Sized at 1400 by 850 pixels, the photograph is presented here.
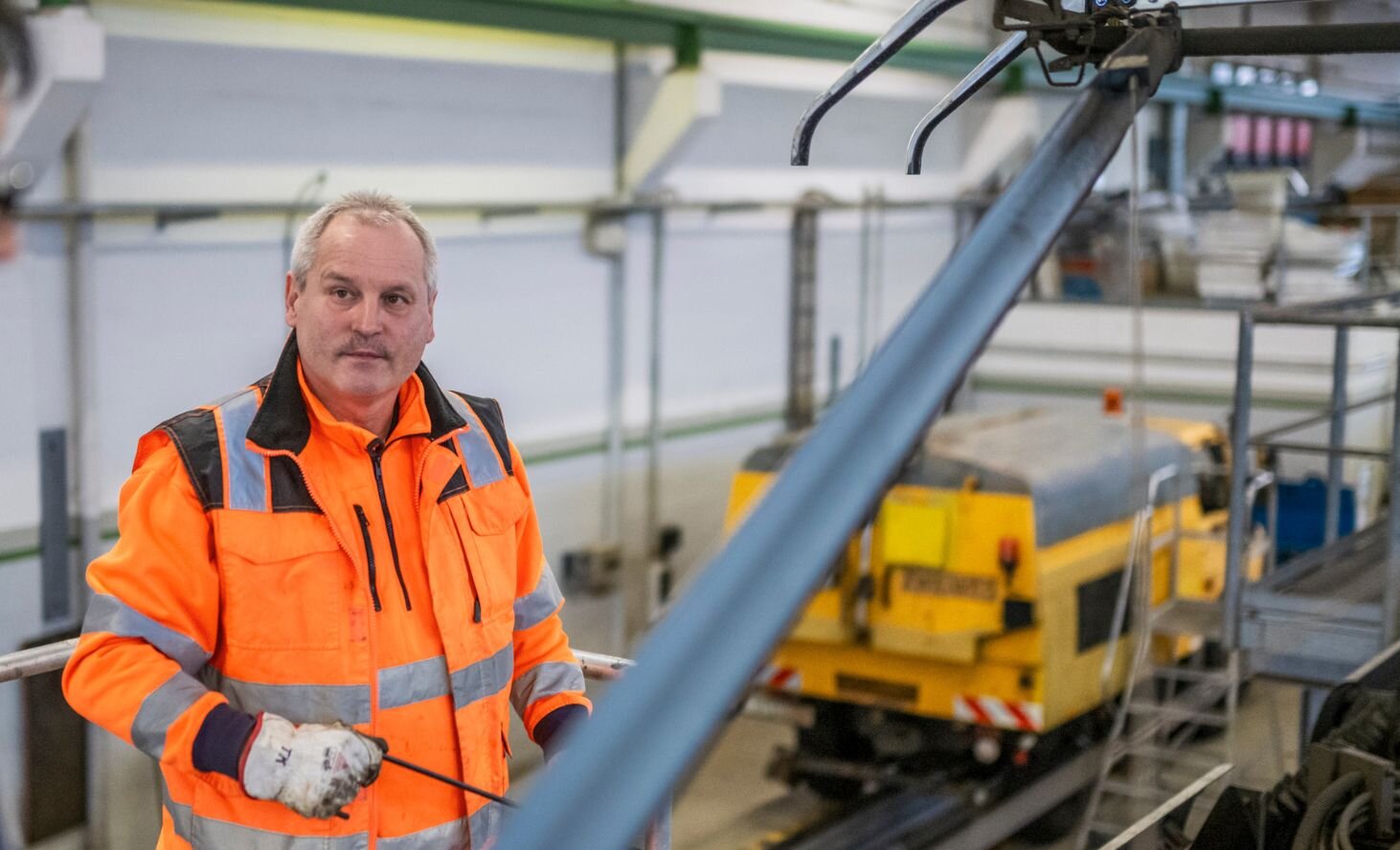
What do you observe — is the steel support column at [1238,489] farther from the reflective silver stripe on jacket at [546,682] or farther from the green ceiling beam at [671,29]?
the reflective silver stripe on jacket at [546,682]

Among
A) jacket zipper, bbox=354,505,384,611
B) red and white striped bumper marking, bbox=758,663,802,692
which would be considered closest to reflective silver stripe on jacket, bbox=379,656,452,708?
jacket zipper, bbox=354,505,384,611

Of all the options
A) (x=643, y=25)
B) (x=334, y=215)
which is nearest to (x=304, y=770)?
(x=334, y=215)

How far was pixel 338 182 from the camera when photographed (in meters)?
8.18

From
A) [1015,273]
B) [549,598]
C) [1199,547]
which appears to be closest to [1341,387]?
[1199,547]

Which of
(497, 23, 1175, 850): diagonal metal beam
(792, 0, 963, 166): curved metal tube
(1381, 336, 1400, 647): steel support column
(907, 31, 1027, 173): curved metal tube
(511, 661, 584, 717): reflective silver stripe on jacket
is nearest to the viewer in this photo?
(497, 23, 1175, 850): diagonal metal beam

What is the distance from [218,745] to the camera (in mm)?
2092

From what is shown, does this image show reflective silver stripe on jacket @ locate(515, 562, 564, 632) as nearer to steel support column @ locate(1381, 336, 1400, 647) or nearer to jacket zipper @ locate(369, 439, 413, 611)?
jacket zipper @ locate(369, 439, 413, 611)

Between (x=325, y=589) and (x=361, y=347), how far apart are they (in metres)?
0.36

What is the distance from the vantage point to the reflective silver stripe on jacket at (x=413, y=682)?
2.31m

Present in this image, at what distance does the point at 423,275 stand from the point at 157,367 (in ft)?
17.5

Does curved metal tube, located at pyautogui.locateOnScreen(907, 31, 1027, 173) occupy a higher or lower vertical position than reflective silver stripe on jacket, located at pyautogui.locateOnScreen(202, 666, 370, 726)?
higher

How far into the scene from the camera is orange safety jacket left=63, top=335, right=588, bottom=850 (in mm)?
2143

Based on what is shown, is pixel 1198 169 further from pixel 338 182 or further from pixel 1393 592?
pixel 1393 592

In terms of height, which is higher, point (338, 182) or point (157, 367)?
point (338, 182)
